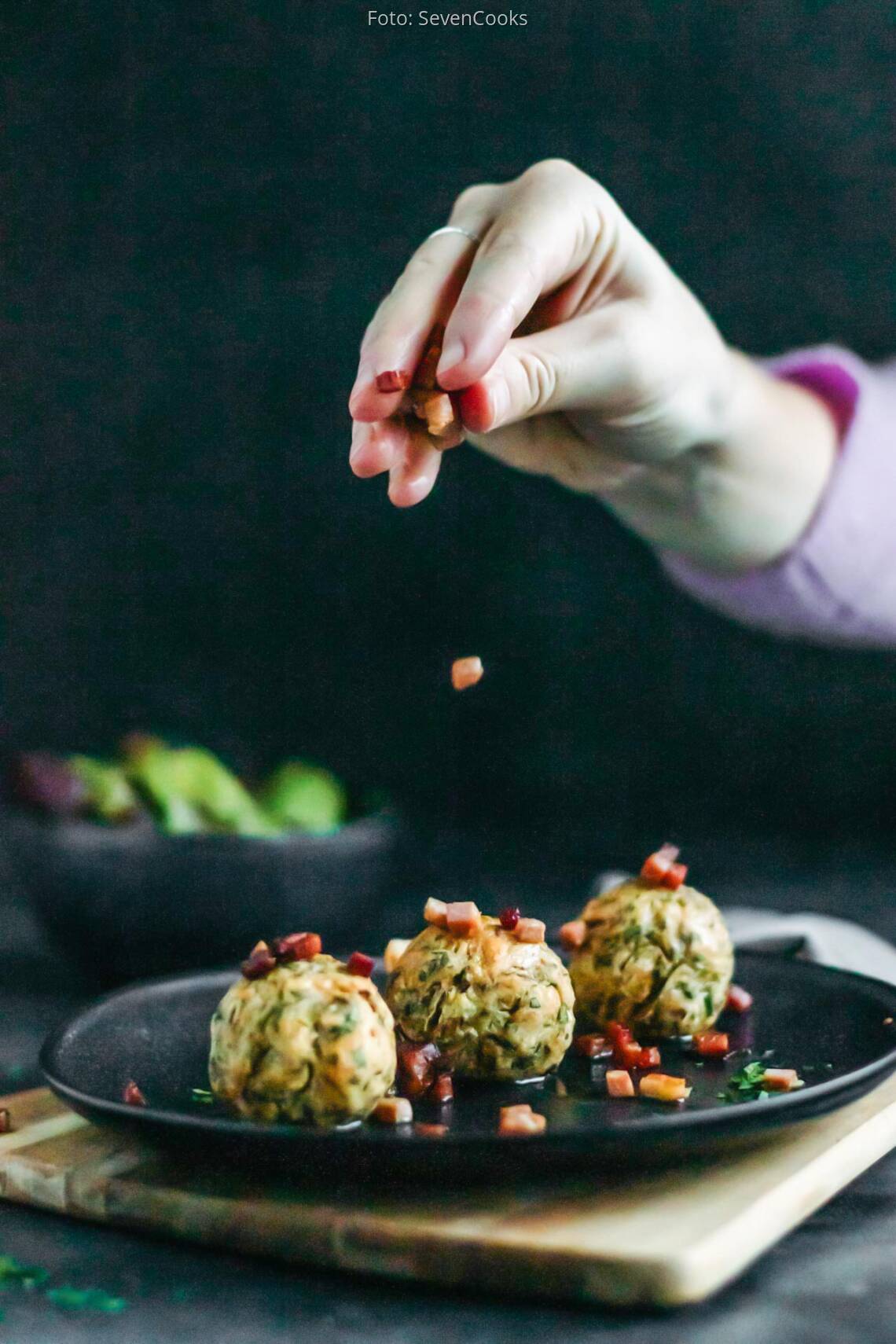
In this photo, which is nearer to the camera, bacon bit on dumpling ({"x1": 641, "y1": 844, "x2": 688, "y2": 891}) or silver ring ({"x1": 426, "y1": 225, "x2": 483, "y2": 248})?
bacon bit on dumpling ({"x1": 641, "y1": 844, "x2": 688, "y2": 891})

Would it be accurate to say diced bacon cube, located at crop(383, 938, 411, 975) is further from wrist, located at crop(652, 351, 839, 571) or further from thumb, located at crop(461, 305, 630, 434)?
wrist, located at crop(652, 351, 839, 571)

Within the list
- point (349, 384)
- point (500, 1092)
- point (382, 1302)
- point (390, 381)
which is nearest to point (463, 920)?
point (500, 1092)

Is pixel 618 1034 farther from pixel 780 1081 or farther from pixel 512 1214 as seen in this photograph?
pixel 512 1214

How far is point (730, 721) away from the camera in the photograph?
10.1 ft

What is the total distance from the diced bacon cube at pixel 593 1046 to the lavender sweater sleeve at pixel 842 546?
1.12m

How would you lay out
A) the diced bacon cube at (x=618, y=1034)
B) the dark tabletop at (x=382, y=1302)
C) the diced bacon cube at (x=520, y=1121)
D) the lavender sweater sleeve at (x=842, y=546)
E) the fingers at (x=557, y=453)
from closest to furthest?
the dark tabletop at (x=382, y=1302) → the diced bacon cube at (x=520, y=1121) → the diced bacon cube at (x=618, y=1034) → the fingers at (x=557, y=453) → the lavender sweater sleeve at (x=842, y=546)

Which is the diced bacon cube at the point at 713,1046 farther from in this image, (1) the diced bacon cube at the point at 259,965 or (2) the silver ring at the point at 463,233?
A: (2) the silver ring at the point at 463,233

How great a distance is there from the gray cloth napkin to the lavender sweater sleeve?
676 millimetres

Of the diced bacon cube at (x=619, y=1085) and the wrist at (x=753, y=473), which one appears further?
the wrist at (x=753, y=473)

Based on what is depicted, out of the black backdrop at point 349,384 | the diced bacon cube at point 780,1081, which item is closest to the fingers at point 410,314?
the diced bacon cube at point 780,1081

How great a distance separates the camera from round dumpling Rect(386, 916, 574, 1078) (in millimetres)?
1212

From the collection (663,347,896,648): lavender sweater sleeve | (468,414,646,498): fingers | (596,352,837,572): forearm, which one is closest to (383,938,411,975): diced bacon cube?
(468,414,646,498): fingers

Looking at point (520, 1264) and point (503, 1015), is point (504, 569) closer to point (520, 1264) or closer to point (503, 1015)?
point (503, 1015)

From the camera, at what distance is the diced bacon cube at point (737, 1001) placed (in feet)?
4.63
